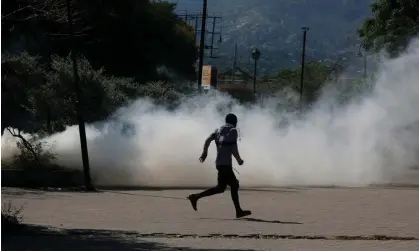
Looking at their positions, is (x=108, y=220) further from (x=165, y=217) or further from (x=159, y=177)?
(x=159, y=177)

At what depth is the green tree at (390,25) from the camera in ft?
115

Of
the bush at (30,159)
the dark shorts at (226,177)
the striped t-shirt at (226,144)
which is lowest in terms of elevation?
the bush at (30,159)

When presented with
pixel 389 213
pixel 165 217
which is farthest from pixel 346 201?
pixel 165 217

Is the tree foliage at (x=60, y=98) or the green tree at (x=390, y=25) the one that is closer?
the tree foliage at (x=60, y=98)

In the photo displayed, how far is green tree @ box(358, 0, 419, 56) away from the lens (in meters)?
34.9

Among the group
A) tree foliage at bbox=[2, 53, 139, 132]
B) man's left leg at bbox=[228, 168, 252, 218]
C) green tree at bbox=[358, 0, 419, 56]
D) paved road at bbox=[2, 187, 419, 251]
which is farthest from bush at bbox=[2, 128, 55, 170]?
green tree at bbox=[358, 0, 419, 56]

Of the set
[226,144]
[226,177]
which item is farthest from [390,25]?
[226,177]

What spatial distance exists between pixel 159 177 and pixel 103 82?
3437 millimetres

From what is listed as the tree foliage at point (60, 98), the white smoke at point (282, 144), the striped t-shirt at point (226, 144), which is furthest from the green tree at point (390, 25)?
the striped t-shirt at point (226, 144)

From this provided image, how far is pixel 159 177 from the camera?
2319 centimetres

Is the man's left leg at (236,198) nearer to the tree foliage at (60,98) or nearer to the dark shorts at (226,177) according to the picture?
the dark shorts at (226,177)

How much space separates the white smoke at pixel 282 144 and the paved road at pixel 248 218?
14.9 ft

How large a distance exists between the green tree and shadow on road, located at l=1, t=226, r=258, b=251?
24604 millimetres

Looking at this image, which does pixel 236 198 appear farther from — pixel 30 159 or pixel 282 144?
Answer: pixel 282 144
